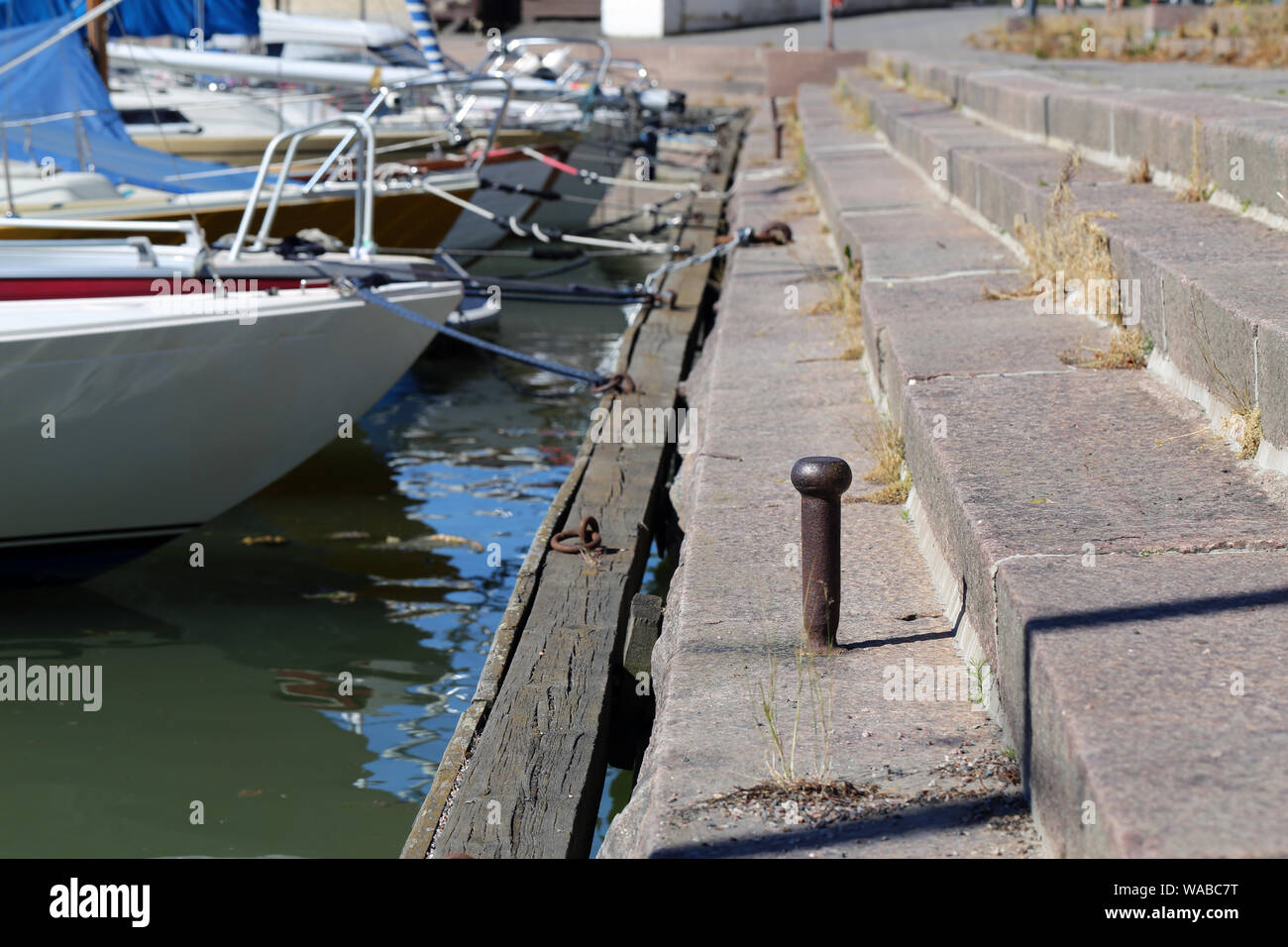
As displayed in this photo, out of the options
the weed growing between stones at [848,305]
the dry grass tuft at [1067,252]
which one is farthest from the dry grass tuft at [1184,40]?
the dry grass tuft at [1067,252]

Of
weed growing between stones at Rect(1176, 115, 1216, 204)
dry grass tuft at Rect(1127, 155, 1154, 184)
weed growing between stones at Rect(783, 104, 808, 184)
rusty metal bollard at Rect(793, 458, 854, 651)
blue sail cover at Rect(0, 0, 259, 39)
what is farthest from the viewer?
weed growing between stones at Rect(783, 104, 808, 184)

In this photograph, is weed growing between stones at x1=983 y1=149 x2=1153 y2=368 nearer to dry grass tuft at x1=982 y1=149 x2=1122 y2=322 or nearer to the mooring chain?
dry grass tuft at x1=982 y1=149 x2=1122 y2=322

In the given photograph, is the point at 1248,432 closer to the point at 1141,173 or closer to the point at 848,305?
the point at 1141,173

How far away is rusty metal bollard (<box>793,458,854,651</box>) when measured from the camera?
9.25 feet

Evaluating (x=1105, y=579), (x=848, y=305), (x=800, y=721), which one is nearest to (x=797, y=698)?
(x=800, y=721)

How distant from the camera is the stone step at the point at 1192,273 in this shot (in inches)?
124

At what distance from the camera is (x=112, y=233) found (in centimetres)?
929

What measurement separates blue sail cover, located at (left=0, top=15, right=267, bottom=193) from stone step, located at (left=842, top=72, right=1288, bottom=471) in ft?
17.6

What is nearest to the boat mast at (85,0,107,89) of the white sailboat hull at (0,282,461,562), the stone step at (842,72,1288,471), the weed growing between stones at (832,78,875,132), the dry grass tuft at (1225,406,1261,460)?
the white sailboat hull at (0,282,461,562)

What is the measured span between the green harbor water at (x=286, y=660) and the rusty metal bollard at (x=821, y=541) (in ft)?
4.89

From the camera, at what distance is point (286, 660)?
5418mm

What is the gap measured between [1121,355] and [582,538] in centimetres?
169

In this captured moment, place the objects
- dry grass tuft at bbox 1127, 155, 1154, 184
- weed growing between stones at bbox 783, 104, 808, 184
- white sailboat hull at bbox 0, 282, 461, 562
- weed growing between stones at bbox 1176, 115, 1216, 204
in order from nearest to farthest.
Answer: weed growing between stones at bbox 1176, 115, 1216, 204 → white sailboat hull at bbox 0, 282, 461, 562 → dry grass tuft at bbox 1127, 155, 1154, 184 → weed growing between stones at bbox 783, 104, 808, 184

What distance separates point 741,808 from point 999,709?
1.82ft
